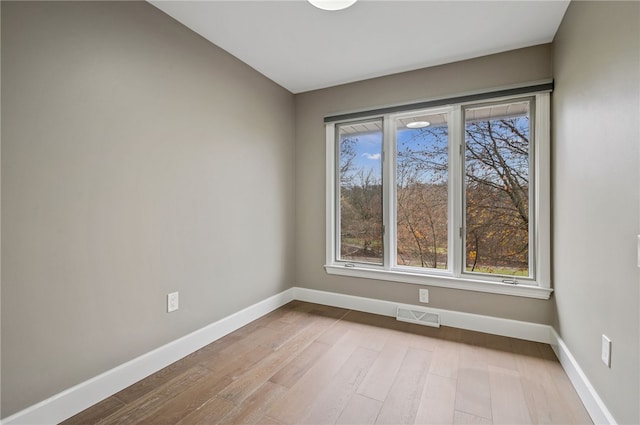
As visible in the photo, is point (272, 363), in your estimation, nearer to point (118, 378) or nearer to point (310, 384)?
point (310, 384)

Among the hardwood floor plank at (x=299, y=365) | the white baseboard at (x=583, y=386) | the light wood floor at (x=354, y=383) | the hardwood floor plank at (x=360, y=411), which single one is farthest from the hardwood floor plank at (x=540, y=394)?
the hardwood floor plank at (x=299, y=365)

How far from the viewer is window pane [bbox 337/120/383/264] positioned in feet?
10.5

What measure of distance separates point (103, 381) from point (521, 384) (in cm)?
252

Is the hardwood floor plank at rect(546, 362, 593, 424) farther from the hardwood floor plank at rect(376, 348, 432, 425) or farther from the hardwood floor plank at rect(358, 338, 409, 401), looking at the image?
the hardwood floor plank at rect(358, 338, 409, 401)

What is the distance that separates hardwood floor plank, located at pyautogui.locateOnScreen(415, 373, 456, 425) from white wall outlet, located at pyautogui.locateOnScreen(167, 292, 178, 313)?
5.62 ft

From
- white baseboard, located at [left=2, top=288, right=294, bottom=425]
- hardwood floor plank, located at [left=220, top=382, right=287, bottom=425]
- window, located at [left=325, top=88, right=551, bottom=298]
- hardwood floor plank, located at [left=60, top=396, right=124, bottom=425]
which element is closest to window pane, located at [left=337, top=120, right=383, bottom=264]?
window, located at [left=325, top=88, right=551, bottom=298]

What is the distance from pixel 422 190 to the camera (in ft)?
9.70

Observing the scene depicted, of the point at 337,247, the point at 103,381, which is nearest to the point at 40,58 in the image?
the point at 103,381

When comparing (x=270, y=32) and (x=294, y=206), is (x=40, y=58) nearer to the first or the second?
(x=270, y=32)

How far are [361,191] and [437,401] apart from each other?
2.06 meters

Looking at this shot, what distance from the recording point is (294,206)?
3.57 meters

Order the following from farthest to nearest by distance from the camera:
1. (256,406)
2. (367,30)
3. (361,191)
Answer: (361,191)
(367,30)
(256,406)

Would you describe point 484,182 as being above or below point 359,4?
below

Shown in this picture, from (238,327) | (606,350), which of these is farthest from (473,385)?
(238,327)
